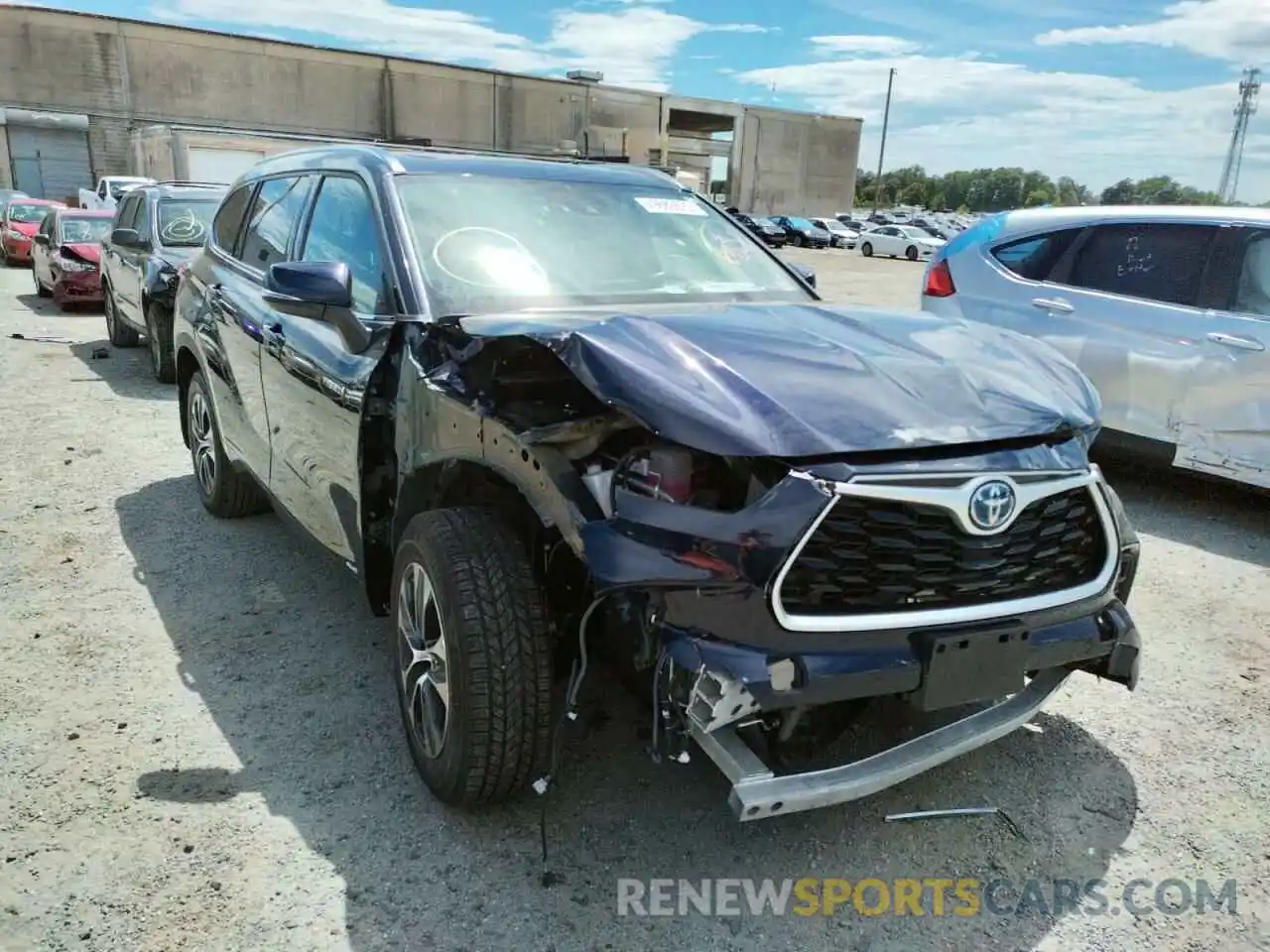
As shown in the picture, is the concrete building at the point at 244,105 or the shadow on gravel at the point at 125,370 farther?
the concrete building at the point at 244,105

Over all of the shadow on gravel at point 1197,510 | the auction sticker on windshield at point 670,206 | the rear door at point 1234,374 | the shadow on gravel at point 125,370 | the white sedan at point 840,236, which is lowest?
the white sedan at point 840,236

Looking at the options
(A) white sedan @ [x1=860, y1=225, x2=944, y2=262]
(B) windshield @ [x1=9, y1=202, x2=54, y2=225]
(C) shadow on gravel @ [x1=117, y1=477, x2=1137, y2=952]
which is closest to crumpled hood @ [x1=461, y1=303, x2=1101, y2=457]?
(C) shadow on gravel @ [x1=117, y1=477, x2=1137, y2=952]

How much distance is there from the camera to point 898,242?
40.0 m

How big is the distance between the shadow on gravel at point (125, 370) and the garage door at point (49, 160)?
35.5 meters

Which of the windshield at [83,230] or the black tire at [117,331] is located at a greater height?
the windshield at [83,230]

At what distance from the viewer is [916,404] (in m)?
2.40

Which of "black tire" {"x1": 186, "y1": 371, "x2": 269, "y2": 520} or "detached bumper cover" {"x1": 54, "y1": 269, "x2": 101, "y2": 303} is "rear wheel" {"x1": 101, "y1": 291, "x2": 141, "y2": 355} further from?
"black tire" {"x1": 186, "y1": 371, "x2": 269, "y2": 520}

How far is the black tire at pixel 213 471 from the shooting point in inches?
198

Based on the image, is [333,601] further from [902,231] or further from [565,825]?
[902,231]

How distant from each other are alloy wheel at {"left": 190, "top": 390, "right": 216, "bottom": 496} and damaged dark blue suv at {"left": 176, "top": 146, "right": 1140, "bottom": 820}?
1861 millimetres

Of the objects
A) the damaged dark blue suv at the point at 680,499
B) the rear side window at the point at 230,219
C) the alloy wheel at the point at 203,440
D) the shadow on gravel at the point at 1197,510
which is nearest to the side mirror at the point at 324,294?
the damaged dark blue suv at the point at 680,499

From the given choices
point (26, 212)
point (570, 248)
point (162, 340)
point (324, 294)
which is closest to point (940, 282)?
point (570, 248)

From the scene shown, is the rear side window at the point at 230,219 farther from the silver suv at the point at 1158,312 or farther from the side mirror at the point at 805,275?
the silver suv at the point at 1158,312

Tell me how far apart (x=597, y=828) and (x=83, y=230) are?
14678mm
